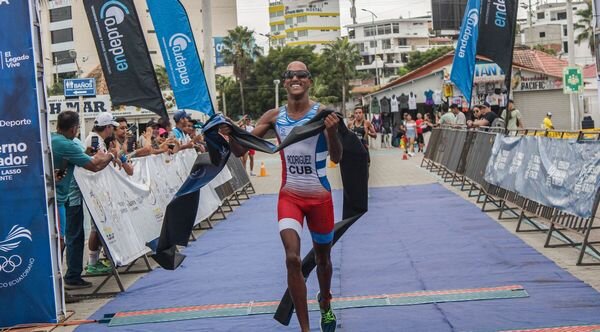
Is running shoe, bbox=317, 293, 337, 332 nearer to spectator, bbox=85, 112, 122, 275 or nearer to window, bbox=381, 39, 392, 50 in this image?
spectator, bbox=85, 112, 122, 275

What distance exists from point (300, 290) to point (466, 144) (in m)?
13.9

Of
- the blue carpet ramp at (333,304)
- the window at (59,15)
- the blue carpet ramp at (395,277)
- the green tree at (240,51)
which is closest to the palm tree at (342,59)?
the green tree at (240,51)

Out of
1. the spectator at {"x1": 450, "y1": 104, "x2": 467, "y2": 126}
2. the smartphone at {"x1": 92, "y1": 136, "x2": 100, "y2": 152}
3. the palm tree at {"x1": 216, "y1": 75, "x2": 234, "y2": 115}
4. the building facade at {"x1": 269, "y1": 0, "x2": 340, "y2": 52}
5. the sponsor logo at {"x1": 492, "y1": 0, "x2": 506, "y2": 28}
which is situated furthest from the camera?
the building facade at {"x1": 269, "y1": 0, "x2": 340, "y2": 52}

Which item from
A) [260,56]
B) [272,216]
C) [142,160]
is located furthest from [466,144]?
[260,56]

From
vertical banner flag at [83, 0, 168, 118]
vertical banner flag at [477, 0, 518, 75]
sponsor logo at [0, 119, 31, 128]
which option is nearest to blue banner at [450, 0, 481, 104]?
vertical banner flag at [477, 0, 518, 75]

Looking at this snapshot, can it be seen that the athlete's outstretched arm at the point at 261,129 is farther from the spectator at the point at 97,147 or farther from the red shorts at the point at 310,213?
the spectator at the point at 97,147

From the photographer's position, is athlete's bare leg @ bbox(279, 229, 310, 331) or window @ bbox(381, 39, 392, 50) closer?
athlete's bare leg @ bbox(279, 229, 310, 331)

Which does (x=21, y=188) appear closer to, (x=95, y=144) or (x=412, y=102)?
(x=95, y=144)

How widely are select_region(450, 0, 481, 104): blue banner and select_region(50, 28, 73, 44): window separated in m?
101

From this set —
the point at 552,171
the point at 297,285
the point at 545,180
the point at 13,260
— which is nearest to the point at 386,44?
the point at 545,180

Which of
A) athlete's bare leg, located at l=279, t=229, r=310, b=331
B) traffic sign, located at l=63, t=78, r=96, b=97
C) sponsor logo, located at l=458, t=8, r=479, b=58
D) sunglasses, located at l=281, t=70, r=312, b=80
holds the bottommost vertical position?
athlete's bare leg, located at l=279, t=229, r=310, b=331

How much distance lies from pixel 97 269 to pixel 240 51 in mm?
96815

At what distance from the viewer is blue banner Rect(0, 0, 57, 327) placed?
7.56 metres

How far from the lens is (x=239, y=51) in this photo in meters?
106
